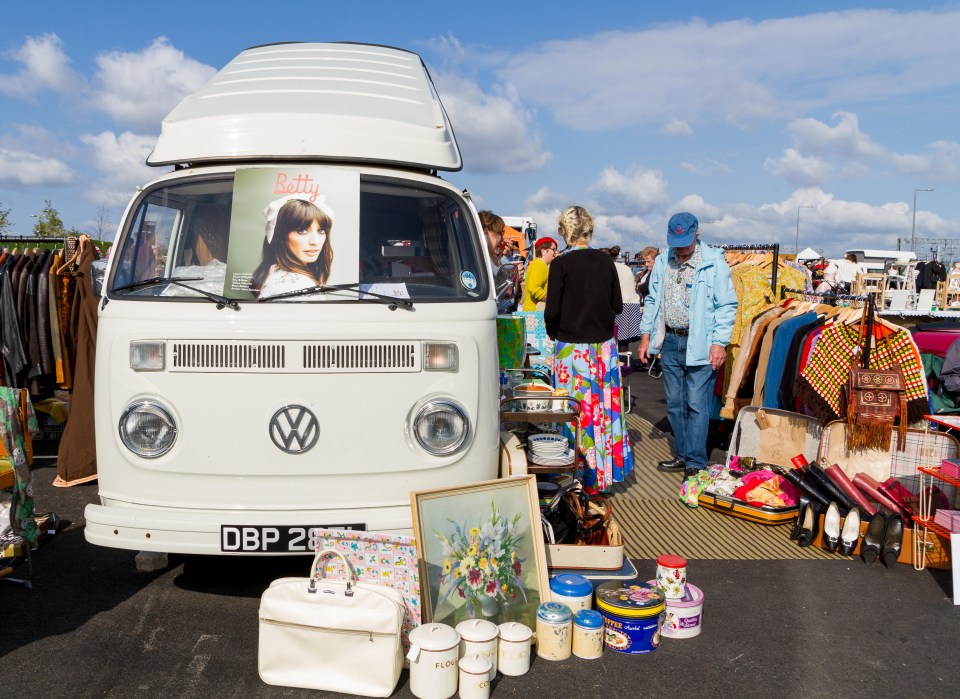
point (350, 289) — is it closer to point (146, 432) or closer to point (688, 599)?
point (146, 432)

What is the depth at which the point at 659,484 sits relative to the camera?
655cm

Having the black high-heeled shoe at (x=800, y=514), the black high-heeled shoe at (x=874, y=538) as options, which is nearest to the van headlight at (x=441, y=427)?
the black high-heeled shoe at (x=800, y=514)

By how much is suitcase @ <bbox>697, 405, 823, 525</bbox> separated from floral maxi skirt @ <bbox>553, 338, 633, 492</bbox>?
0.75 m

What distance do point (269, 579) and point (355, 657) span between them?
136cm

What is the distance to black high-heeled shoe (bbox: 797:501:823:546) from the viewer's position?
5.11 meters

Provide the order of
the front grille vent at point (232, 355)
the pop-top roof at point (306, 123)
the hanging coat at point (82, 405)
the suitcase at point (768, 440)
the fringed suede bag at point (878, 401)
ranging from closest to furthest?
the front grille vent at point (232, 355) < the pop-top roof at point (306, 123) < the fringed suede bag at point (878, 401) < the suitcase at point (768, 440) < the hanging coat at point (82, 405)

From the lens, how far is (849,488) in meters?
5.19

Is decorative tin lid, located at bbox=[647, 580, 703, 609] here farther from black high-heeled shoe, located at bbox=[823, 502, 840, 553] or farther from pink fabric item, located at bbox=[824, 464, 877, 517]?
pink fabric item, located at bbox=[824, 464, 877, 517]

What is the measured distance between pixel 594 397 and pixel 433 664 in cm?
301

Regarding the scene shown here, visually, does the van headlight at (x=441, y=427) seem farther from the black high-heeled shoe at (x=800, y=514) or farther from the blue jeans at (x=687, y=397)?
the blue jeans at (x=687, y=397)

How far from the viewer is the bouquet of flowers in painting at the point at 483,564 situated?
3557mm

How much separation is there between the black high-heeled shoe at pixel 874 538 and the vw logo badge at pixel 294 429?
3.32 m

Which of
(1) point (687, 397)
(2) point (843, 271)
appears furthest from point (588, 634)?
(2) point (843, 271)

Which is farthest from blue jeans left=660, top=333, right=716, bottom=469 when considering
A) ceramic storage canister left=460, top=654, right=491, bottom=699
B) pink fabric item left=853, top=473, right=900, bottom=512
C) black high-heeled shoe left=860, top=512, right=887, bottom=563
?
ceramic storage canister left=460, top=654, right=491, bottom=699
